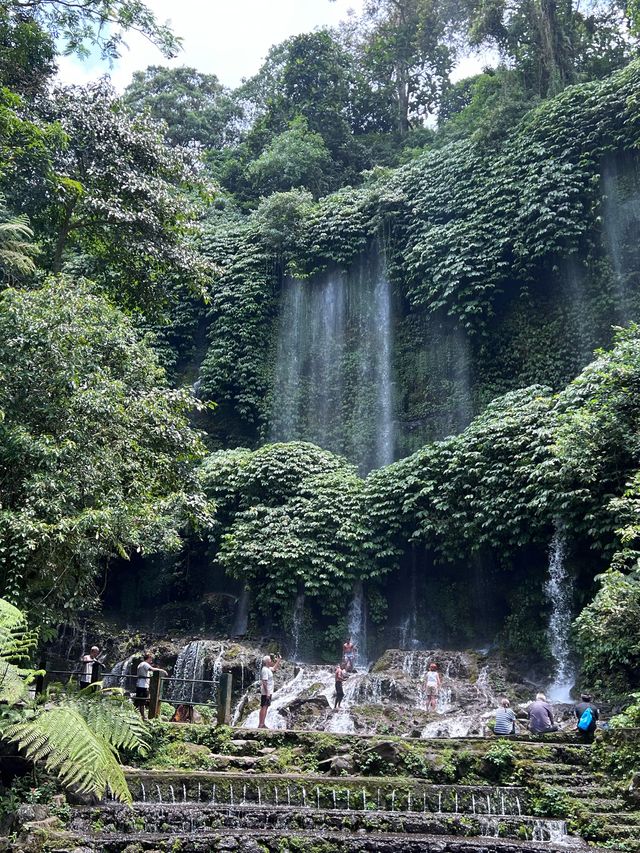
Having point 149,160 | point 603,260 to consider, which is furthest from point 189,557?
point 603,260

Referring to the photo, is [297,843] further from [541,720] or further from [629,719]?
[629,719]

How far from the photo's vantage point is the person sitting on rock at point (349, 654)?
17272mm

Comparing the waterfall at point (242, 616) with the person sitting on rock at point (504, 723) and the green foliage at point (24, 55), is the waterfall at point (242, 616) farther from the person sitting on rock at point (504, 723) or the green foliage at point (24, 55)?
the green foliage at point (24, 55)

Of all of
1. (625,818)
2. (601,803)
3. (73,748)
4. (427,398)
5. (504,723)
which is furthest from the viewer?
(427,398)

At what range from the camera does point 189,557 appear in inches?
871

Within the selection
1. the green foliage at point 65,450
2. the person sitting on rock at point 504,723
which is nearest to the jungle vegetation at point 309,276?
the green foliage at point 65,450

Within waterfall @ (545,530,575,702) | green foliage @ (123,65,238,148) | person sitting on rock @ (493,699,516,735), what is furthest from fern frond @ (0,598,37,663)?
green foliage @ (123,65,238,148)

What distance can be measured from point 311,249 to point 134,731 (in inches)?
818

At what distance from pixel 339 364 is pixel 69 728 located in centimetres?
1947

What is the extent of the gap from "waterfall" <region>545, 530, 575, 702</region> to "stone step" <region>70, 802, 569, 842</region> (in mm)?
7595

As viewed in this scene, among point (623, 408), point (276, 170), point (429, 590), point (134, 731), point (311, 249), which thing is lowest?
point (134, 731)

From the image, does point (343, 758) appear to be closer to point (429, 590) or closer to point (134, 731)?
point (134, 731)

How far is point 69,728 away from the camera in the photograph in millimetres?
7148

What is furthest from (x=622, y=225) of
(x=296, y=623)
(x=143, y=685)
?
(x=143, y=685)
